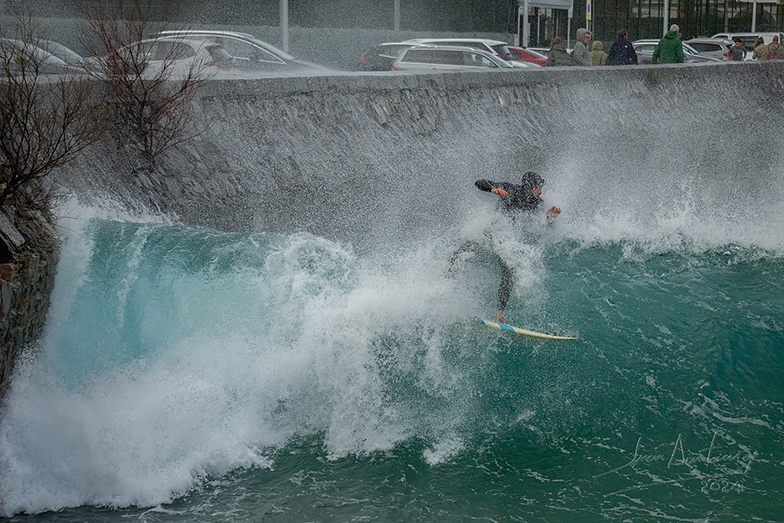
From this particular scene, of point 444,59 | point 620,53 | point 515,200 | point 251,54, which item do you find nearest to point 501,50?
point 444,59

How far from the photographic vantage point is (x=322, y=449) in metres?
6.10

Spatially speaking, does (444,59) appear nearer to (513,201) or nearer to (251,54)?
(251,54)

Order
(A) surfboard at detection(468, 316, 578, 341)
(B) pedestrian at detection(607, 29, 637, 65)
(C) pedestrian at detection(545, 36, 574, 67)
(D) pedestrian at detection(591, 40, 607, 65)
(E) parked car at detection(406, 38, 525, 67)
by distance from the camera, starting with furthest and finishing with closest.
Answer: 1. (E) parked car at detection(406, 38, 525, 67)
2. (D) pedestrian at detection(591, 40, 607, 65)
3. (B) pedestrian at detection(607, 29, 637, 65)
4. (C) pedestrian at detection(545, 36, 574, 67)
5. (A) surfboard at detection(468, 316, 578, 341)

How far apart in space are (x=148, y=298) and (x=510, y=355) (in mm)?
3451

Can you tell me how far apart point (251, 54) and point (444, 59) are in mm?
4784

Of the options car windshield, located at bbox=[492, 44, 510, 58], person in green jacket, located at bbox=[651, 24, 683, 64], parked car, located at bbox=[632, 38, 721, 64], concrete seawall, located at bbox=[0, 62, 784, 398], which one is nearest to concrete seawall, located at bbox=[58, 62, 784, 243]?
concrete seawall, located at bbox=[0, 62, 784, 398]

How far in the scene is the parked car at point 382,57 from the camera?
17781 millimetres

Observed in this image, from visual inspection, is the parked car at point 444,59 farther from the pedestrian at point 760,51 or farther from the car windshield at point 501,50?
the pedestrian at point 760,51

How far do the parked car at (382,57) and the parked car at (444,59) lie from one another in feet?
1.26

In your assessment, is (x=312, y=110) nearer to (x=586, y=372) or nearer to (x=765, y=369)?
(x=586, y=372)

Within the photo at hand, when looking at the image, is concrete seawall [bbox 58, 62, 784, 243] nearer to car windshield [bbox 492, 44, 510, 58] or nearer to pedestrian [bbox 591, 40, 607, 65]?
pedestrian [bbox 591, 40, 607, 65]

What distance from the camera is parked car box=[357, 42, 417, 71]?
17781 millimetres

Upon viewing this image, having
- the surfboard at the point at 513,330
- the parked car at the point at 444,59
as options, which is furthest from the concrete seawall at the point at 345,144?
the surfboard at the point at 513,330

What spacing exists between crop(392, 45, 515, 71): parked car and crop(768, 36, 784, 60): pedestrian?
29.5 feet
